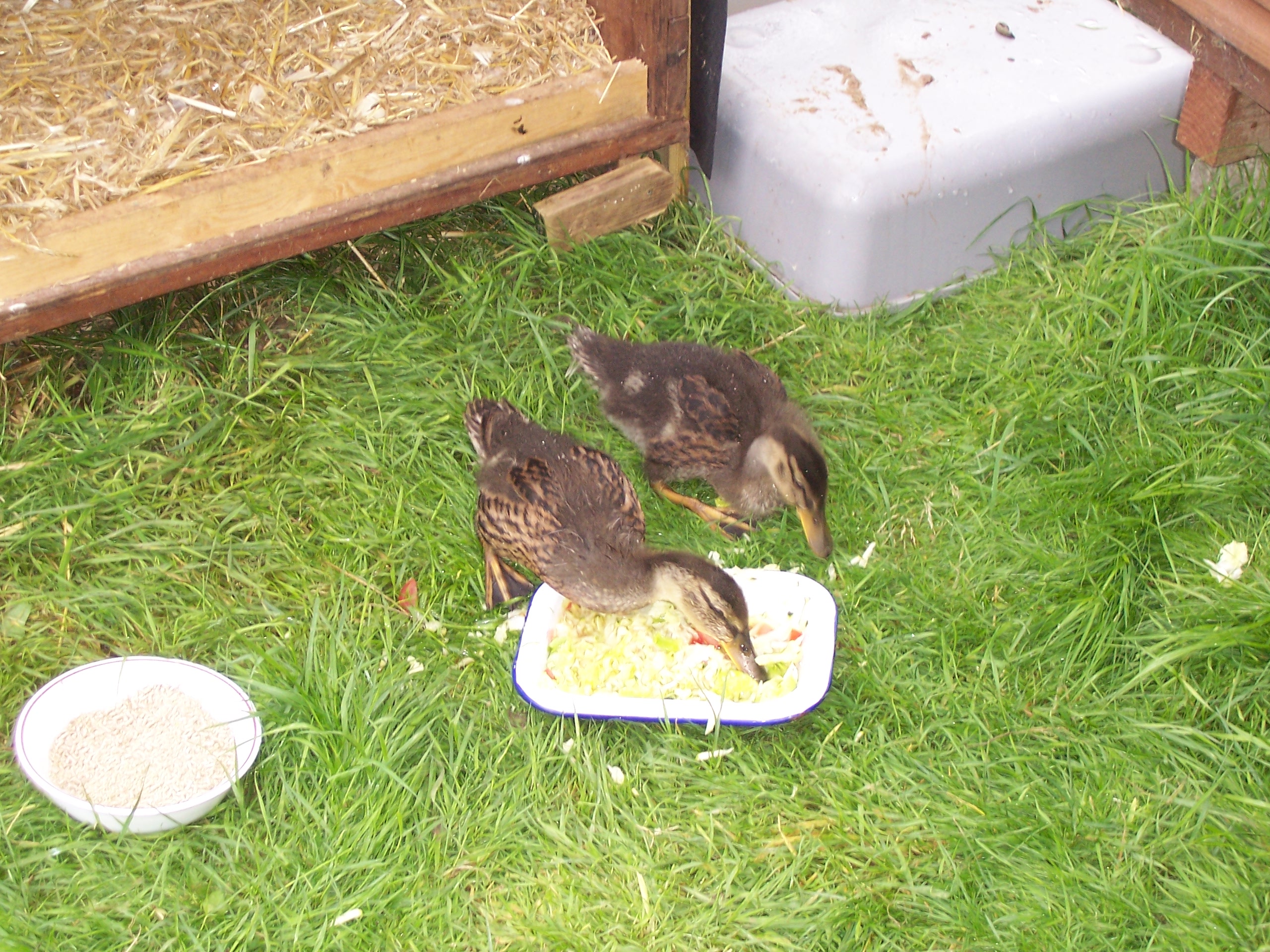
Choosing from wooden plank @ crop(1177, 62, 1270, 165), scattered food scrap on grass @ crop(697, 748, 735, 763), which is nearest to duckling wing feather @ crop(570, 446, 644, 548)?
scattered food scrap on grass @ crop(697, 748, 735, 763)

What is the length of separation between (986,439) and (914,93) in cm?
137

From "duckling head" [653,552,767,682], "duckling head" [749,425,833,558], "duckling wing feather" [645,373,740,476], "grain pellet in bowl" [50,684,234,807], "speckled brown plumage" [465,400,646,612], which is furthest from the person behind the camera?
"duckling wing feather" [645,373,740,476]

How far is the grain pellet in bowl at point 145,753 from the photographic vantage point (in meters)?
3.04

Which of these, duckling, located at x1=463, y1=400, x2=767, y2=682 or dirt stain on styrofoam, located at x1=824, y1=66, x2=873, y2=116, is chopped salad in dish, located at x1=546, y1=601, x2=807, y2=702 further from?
dirt stain on styrofoam, located at x1=824, y1=66, x2=873, y2=116

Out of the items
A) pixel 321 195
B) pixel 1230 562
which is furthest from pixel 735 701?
pixel 321 195

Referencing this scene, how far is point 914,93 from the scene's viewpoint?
434 centimetres

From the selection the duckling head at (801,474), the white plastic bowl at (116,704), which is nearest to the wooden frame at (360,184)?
the white plastic bowl at (116,704)

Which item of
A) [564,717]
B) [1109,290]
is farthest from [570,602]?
[1109,290]

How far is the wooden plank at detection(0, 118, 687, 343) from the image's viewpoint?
3.61 metres

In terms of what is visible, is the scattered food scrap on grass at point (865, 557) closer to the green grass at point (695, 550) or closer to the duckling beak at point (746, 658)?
the green grass at point (695, 550)

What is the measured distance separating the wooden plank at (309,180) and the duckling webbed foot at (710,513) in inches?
49.1

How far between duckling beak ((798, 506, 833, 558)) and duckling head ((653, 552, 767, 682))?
38 centimetres

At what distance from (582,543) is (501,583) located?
388mm

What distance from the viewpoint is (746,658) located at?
3215 millimetres
